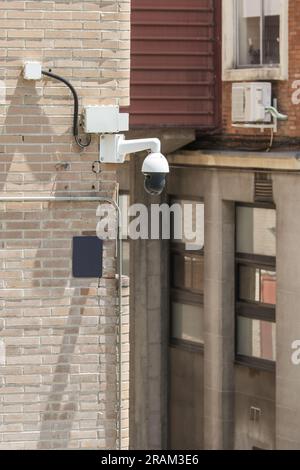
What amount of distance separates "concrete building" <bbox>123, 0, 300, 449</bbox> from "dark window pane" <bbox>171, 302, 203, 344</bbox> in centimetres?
3

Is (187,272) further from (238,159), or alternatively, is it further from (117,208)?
(117,208)

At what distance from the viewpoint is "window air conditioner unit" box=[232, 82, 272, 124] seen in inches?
687

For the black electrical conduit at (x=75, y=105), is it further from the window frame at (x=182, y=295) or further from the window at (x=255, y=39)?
the window frame at (x=182, y=295)

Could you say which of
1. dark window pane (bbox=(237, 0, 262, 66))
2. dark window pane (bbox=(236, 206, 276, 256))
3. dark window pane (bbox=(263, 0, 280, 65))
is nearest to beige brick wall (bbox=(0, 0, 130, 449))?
dark window pane (bbox=(263, 0, 280, 65))

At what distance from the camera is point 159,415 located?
2038 centimetres

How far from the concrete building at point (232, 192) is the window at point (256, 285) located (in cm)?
2

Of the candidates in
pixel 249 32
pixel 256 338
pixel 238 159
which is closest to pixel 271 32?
pixel 249 32

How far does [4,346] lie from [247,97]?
7.42 meters

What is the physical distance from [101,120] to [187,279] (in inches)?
360

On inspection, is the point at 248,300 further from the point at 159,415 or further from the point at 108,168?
the point at 108,168

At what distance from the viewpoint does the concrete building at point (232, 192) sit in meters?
17.5

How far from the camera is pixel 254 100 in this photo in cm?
1747

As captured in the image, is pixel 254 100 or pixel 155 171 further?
pixel 254 100
